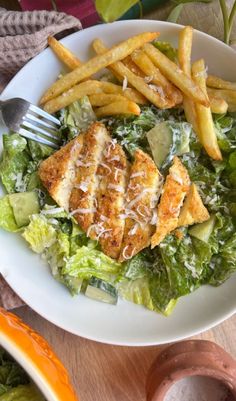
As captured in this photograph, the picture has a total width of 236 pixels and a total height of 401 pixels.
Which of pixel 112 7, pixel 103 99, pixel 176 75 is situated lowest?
pixel 103 99

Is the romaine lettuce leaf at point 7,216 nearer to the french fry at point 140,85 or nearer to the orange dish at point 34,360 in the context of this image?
→ the orange dish at point 34,360

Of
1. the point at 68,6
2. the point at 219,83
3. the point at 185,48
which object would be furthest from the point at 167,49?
the point at 68,6

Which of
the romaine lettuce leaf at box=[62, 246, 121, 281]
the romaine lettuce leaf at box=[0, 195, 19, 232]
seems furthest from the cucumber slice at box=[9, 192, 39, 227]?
the romaine lettuce leaf at box=[62, 246, 121, 281]

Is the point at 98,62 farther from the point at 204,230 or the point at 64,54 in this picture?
the point at 204,230

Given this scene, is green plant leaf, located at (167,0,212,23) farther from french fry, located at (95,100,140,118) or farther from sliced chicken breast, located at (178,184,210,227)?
sliced chicken breast, located at (178,184,210,227)

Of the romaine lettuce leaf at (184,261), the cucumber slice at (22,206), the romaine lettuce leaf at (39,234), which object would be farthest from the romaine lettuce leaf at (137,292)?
the cucumber slice at (22,206)
